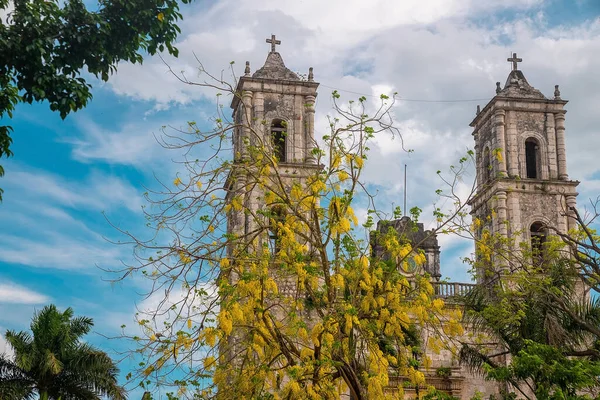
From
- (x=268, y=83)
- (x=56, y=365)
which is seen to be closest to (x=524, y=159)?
(x=268, y=83)

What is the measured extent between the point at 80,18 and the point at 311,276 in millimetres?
4911

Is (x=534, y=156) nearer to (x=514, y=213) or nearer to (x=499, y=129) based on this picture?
(x=499, y=129)

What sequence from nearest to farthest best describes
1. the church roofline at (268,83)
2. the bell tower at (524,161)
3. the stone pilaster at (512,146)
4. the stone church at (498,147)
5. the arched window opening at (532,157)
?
the stone church at (498,147) → the church roofline at (268,83) → the bell tower at (524,161) → the stone pilaster at (512,146) → the arched window opening at (532,157)

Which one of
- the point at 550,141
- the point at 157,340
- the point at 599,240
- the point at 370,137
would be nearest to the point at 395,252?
the point at 370,137

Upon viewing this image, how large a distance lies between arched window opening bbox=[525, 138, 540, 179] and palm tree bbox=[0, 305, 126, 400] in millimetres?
14452

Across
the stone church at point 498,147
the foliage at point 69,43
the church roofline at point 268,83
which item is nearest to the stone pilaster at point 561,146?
the stone church at point 498,147

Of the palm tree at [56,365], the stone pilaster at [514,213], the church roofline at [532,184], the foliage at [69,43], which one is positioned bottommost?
the palm tree at [56,365]

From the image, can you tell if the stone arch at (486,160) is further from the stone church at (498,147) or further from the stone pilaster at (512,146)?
the stone pilaster at (512,146)

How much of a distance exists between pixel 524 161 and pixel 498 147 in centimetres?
93

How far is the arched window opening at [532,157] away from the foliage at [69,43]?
18.1m

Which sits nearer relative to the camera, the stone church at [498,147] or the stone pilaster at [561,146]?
the stone church at [498,147]

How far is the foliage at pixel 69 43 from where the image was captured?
40.0 ft

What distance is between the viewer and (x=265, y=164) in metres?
14.3

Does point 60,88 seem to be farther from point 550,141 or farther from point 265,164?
point 550,141
